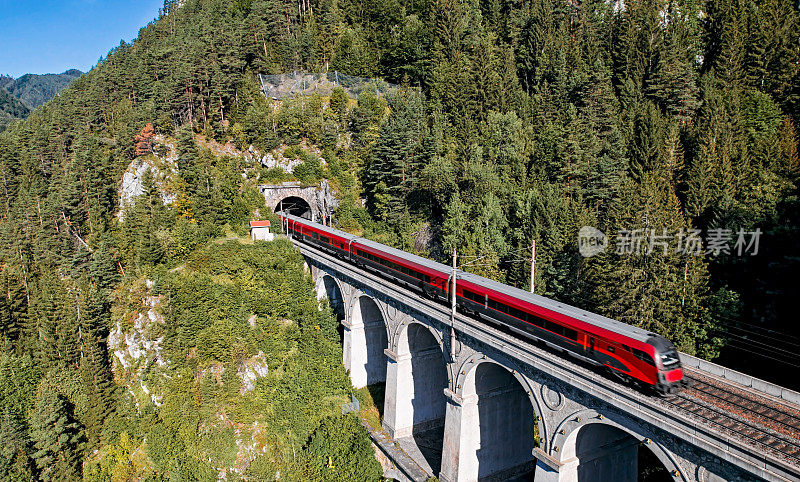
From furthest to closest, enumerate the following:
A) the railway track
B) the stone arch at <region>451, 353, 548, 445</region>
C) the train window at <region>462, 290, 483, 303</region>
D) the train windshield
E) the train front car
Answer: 1. the train window at <region>462, 290, 483, 303</region>
2. the stone arch at <region>451, 353, 548, 445</region>
3. the train windshield
4. the train front car
5. the railway track

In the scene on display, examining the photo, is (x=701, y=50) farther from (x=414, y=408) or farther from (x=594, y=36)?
(x=414, y=408)

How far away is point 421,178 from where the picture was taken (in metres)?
49.8

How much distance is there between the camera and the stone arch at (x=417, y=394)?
1357 inches

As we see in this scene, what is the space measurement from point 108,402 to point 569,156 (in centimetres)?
4482

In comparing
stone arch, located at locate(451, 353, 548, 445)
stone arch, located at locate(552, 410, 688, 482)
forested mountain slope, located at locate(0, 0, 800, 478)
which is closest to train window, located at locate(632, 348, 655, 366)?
stone arch, located at locate(552, 410, 688, 482)

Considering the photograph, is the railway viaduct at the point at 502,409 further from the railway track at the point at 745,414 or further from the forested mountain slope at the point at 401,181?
the forested mountain slope at the point at 401,181

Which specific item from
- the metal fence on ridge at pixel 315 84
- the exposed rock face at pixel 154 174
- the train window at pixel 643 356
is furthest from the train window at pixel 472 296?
the metal fence on ridge at pixel 315 84

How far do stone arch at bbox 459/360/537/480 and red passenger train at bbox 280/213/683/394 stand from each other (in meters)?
3.30

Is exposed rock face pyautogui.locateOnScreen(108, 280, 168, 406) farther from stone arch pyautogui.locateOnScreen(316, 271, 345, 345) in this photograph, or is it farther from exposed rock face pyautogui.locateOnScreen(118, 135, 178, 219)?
stone arch pyautogui.locateOnScreen(316, 271, 345, 345)

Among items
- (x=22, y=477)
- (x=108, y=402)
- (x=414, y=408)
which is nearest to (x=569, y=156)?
(x=414, y=408)

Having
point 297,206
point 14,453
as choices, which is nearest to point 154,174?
point 297,206

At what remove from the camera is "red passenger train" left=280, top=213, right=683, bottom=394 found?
18453mm

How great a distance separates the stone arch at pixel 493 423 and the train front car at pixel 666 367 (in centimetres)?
1004

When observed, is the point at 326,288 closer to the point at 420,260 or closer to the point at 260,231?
the point at 260,231
